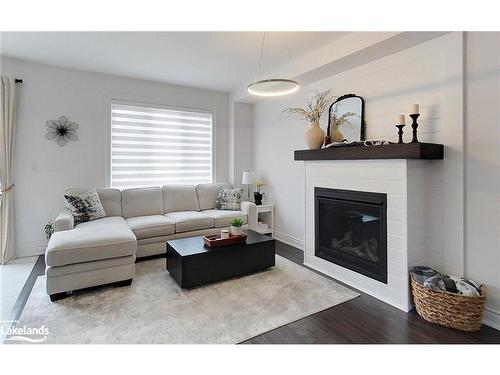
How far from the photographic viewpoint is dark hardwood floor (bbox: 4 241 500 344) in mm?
1844

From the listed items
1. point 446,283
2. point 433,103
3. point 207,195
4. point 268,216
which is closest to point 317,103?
point 433,103

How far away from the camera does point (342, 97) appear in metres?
3.18

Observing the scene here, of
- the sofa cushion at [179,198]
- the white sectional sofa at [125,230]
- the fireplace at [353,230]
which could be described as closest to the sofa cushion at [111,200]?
the white sectional sofa at [125,230]

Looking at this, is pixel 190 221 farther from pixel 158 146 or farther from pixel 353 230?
pixel 353 230

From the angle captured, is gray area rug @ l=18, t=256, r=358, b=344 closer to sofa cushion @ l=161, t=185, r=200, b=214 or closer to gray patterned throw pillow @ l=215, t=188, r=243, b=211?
sofa cushion @ l=161, t=185, r=200, b=214

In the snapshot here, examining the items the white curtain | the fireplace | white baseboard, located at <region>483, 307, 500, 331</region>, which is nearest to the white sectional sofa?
the white curtain

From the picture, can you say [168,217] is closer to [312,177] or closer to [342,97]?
[312,177]

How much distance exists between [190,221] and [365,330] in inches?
97.9

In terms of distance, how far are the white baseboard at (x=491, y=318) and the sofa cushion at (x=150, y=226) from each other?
328 centimetres

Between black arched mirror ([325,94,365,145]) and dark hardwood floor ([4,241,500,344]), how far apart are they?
1.78 metres

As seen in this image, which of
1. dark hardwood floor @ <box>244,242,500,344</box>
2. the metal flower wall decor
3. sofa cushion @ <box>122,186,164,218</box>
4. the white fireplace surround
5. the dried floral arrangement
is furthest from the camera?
sofa cushion @ <box>122,186,164,218</box>

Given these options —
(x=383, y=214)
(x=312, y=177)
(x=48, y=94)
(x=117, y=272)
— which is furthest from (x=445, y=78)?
(x=48, y=94)

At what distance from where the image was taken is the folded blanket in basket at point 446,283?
6.59 ft
